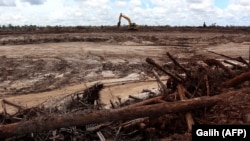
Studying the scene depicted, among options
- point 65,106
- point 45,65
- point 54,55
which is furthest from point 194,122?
point 54,55

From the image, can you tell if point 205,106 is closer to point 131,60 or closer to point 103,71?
point 103,71

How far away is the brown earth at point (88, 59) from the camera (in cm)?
1702

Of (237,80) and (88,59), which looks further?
(88,59)

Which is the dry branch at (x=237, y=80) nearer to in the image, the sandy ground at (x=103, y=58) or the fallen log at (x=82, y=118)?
the fallen log at (x=82, y=118)

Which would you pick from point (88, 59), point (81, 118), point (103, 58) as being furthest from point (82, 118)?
point (103, 58)

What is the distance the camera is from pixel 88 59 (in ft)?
72.0

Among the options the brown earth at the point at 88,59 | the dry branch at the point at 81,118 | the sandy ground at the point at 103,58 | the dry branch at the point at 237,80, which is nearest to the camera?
the dry branch at the point at 81,118

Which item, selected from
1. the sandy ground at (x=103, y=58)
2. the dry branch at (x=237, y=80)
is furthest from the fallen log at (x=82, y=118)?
the sandy ground at (x=103, y=58)

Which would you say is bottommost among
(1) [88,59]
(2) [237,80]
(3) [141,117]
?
(1) [88,59]

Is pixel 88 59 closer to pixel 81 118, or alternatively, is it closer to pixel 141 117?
pixel 141 117

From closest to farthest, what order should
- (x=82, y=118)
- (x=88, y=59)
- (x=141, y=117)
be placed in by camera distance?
1. (x=82, y=118)
2. (x=141, y=117)
3. (x=88, y=59)

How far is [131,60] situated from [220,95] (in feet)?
51.6

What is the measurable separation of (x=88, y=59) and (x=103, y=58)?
32.8 inches

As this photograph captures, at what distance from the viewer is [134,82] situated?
17359 millimetres
